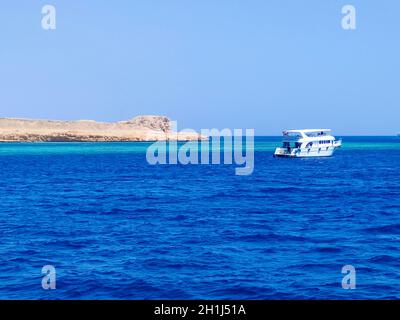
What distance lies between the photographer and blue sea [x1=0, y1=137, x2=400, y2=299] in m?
18.1

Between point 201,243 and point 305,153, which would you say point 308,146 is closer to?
point 305,153

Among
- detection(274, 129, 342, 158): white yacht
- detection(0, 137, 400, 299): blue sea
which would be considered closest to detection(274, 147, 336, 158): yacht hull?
detection(274, 129, 342, 158): white yacht

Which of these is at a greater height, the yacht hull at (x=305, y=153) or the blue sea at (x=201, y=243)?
the yacht hull at (x=305, y=153)

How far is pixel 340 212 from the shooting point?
35.9 m

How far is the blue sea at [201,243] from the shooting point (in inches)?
712

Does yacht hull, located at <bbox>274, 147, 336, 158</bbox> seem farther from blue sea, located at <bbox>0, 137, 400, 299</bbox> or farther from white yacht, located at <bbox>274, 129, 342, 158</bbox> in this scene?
blue sea, located at <bbox>0, 137, 400, 299</bbox>

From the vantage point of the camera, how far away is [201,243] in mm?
25375

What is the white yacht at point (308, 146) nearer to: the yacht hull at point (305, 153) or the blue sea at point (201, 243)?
the yacht hull at point (305, 153)

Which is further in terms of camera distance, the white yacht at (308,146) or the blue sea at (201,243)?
the white yacht at (308,146)

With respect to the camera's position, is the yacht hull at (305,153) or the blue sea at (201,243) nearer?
the blue sea at (201,243)

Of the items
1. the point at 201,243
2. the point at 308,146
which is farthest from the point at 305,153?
the point at 201,243

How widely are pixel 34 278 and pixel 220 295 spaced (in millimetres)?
7713

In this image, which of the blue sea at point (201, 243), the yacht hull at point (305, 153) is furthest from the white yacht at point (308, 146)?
the blue sea at point (201, 243)
